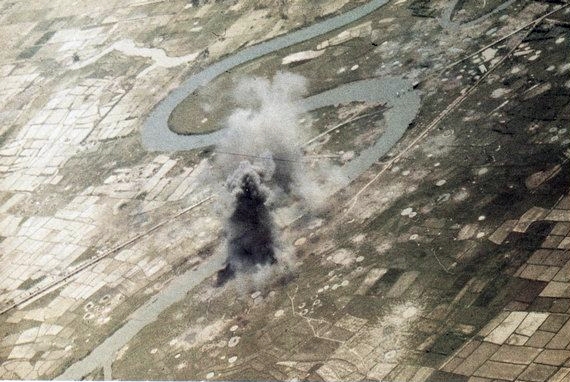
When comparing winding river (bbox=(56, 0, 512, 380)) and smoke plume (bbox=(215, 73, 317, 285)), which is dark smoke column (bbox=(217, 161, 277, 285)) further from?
winding river (bbox=(56, 0, 512, 380))

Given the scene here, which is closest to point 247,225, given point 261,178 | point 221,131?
point 261,178

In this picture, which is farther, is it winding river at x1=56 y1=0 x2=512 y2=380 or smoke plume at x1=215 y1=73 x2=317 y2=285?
smoke plume at x1=215 y1=73 x2=317 y2=285

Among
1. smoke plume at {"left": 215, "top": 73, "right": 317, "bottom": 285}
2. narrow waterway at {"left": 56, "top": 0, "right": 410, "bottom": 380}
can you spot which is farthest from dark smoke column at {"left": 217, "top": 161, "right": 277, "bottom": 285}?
narrow waterway at {"left": 56, "top": 0, "right": 410, "bottom": 380}

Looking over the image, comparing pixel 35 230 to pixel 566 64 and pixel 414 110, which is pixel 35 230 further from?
pixel 566 64

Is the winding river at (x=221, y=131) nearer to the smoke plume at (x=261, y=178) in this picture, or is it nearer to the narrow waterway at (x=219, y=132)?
the narrow waterway at (x=219, y=132)

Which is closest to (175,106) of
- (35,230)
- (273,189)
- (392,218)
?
(35,230)

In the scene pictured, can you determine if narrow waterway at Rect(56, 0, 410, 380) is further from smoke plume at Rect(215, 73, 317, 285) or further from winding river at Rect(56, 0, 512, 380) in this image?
smoke plume at Rect(215, 73, 317, 285)

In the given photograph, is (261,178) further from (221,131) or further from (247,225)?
(221,131)

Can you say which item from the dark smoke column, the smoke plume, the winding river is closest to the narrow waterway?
the winding river
